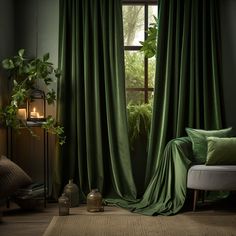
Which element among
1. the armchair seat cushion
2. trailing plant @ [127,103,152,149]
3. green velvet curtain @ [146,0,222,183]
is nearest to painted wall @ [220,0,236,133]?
green velvet curtain @ [146,0,222,183]

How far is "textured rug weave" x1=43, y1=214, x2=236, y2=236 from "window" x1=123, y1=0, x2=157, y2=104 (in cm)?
167

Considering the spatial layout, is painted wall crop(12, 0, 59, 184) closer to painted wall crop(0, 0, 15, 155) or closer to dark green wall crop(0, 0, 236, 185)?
dark green wall crop(0, 0, 236, 185)

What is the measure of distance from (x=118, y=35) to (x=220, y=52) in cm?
111

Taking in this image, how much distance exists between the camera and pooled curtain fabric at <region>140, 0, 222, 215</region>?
17.2 feet

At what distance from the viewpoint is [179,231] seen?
150 inches

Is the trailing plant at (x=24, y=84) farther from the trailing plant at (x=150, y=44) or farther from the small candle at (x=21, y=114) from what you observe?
the trailing plant at (x=150, y=44)

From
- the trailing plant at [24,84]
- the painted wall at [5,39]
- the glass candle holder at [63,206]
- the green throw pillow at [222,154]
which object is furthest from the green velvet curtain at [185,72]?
the painted wall at [5,39]

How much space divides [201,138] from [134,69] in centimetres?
125

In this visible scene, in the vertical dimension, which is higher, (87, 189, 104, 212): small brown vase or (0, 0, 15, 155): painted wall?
(0, 0, 15, 155): painted wall

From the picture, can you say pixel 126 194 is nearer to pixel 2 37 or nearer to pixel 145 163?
pixel 145 163

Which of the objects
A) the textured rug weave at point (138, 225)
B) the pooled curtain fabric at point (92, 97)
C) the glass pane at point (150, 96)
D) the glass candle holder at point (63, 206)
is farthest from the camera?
the glass pane at point (150, 96)

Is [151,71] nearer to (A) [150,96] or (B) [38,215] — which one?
(A) [150,96]

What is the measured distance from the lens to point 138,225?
13.1 feet

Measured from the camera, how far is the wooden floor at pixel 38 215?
3805 mm
